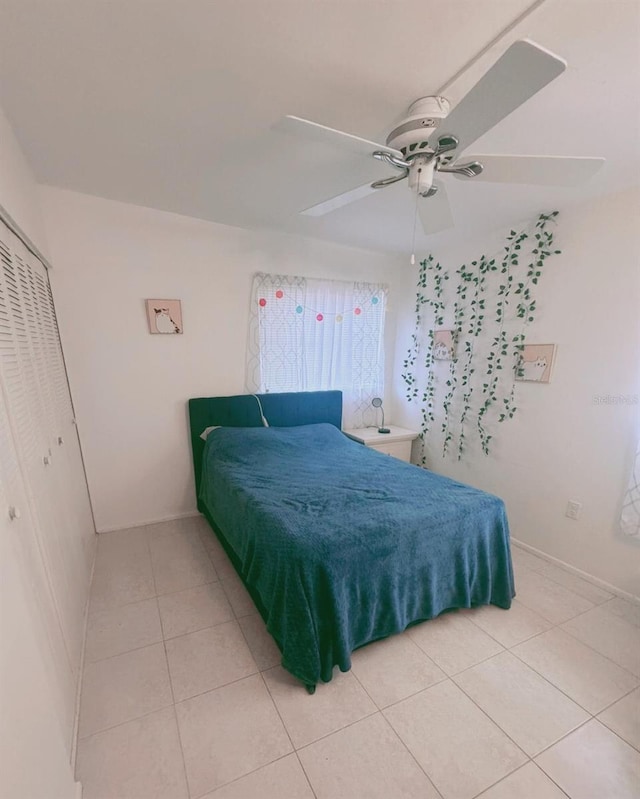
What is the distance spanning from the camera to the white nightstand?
10.7 feet

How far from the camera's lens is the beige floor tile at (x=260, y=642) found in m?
1.63

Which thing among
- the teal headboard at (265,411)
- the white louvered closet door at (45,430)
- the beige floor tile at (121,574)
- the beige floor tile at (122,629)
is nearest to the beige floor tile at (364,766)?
the beige floor tile at (122,629)

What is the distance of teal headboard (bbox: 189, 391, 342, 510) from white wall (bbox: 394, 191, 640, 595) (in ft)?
5.11

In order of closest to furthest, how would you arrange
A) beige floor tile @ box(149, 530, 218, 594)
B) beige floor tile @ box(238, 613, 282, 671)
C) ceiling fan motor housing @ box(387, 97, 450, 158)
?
ceiling fan motor housing @ box(387, 97, 450, 158) → beige floor tile @ box(238, 613, 282, 671) → beige floor tile @ box(149, 530, 218, 594)

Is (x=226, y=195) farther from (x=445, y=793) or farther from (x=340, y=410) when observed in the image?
(x=445, y=793)

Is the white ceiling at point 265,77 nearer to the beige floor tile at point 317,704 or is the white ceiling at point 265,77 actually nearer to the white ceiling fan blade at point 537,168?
the white ceiling fan blade at point 537,168

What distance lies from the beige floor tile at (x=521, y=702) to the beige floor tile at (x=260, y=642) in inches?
33.8

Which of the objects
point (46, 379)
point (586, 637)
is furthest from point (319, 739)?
point (46, 379)

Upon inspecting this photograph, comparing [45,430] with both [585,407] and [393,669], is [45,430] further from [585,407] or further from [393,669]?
[585,407]

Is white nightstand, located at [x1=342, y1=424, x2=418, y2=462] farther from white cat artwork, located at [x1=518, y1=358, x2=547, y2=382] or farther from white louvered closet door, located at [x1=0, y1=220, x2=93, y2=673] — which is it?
white louvered closet door, located at [x1=0, y1=220, x2=93, y2=673]

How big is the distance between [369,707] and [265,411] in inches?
83.6

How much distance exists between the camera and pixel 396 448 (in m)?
3.44

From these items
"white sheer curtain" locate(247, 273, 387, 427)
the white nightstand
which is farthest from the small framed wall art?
the white nightstand

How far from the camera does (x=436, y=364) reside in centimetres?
332
